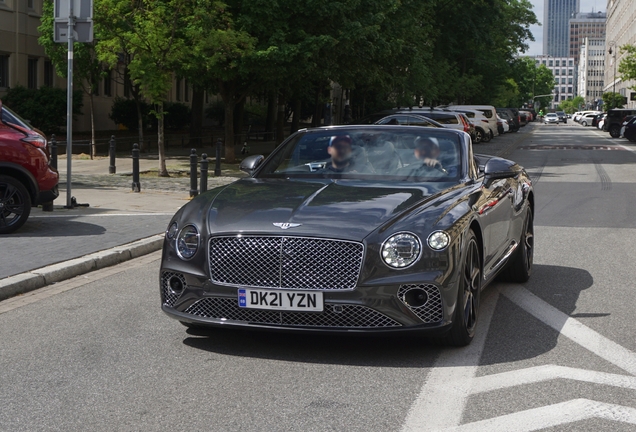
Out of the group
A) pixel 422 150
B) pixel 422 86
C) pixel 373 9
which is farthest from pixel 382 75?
pixel 422 150

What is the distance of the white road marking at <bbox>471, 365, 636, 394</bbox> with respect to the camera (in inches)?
213

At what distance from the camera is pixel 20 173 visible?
1215 centimetres

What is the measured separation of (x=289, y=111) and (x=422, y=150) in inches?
2066

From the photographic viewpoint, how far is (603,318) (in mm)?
7320

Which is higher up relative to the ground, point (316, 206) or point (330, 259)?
point (316, 206)

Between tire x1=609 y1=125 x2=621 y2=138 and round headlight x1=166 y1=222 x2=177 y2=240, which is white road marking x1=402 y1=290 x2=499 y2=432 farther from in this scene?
tire x1=609 y1=125 x2=621 y2=138

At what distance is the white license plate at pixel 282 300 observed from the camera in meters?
5.83

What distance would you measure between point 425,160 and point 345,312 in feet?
6.43

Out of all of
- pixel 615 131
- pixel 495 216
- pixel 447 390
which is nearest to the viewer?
pixel 447 390

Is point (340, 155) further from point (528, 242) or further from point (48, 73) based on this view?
point (48, 73)

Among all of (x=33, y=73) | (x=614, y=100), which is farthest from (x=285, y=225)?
(x=614, y=100)

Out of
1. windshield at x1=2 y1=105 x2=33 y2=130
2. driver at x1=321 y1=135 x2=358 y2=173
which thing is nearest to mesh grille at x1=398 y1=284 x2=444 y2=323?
driver at x1=321 y1=135 x2=358 y2=173

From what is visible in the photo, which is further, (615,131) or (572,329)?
→ (615,131)

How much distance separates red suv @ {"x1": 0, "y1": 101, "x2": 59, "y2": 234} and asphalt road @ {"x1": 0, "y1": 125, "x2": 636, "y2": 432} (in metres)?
3.38
